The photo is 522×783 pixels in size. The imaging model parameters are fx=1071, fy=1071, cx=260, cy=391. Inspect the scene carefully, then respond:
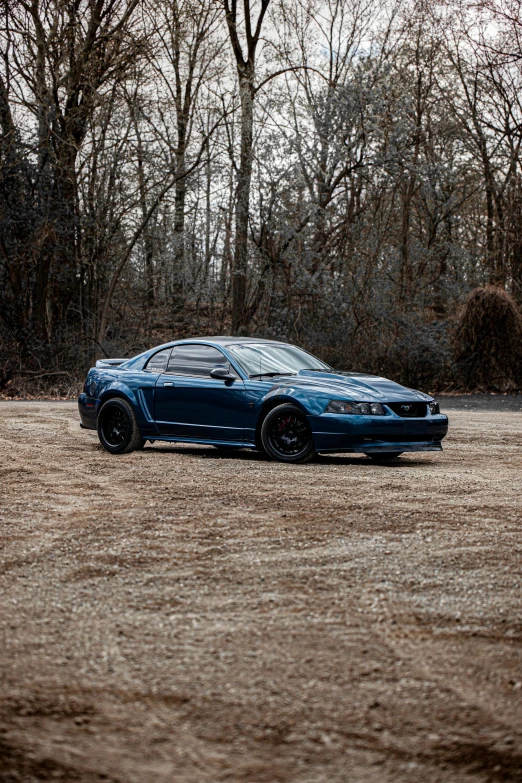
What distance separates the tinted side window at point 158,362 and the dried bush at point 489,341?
15610 mm

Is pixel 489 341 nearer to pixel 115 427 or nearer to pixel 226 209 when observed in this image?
pixel 226 209

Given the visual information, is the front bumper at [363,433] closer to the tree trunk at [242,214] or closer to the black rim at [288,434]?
the black rim at [288,434]

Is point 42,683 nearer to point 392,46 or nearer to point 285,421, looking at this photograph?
point 285,421

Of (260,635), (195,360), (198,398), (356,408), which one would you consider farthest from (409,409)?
(260,635)

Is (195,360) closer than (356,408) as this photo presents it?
No

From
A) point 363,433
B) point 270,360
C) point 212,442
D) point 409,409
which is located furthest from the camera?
point 270,360

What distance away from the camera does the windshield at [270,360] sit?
12016 millimetres

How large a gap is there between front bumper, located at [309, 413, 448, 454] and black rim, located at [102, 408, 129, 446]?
8.48ft

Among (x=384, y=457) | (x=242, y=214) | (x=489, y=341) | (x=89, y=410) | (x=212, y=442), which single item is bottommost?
(x=384, y=457)

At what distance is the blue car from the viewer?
36.6 feet

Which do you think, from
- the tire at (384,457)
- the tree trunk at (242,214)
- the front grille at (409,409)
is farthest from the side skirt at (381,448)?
the tree trunk at (242,214)

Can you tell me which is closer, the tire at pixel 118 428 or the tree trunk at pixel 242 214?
the tire at pixel 118 428

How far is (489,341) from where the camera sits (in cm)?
2702

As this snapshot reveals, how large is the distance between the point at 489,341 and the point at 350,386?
16.3 meters
